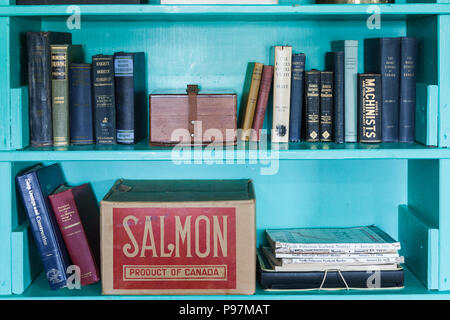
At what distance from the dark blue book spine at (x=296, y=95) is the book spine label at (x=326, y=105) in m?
0.05

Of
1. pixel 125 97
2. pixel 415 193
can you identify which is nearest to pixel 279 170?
pixel 415 193

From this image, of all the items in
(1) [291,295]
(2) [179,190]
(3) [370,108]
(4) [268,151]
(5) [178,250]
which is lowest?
(1) [291,295]

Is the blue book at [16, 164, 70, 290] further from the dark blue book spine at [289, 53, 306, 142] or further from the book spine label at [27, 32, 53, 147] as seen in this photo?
the dark blue book spine at [289, 53, 306, 142]

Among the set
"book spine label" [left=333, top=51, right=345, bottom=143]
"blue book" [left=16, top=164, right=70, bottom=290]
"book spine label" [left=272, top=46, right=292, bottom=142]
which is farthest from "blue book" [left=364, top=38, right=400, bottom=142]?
"blue book" [left=16, top=164, right=70, bottom=290]

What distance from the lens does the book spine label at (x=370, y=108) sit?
4.81ft

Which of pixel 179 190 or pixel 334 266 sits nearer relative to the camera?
pixel 334 266

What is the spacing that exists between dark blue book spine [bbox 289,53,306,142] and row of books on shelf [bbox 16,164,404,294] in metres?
0.24

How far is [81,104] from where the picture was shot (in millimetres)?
1454

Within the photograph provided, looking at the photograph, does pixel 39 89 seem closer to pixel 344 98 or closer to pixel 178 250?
pixel 178 250

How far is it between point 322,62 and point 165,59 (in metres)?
0.45

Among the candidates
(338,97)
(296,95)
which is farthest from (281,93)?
(338,97)

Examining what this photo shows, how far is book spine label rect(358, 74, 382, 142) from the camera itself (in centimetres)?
147

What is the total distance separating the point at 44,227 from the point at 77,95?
1.13 ft
